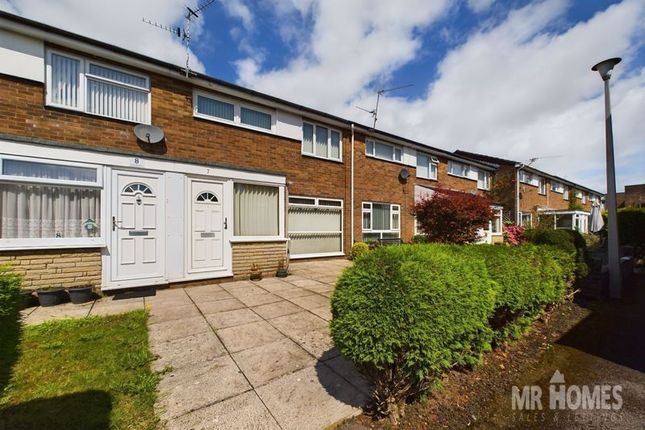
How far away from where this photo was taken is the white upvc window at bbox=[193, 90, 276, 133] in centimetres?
766

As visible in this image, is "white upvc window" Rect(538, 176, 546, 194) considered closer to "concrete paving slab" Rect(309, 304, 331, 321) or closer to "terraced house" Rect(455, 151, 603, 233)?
"terraced house" Rect(455, 151, 603, 233)

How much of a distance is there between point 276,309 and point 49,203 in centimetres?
482

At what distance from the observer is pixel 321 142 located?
10539mm

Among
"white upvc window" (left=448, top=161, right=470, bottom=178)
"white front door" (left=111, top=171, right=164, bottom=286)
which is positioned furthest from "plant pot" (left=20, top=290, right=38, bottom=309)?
"white upvc window" (left=448, top=161, right=470, bottom=178)

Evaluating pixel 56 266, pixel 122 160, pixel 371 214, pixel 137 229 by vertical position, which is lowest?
pixel 56 266

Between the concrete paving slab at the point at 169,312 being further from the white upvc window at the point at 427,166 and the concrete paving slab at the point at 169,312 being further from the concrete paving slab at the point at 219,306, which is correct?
→ the white upvc window at the point at 427,166

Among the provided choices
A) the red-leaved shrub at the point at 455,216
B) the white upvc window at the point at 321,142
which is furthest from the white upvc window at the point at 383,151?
the red-leaved shrub at the point at 455,216

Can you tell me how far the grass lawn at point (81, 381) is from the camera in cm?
214

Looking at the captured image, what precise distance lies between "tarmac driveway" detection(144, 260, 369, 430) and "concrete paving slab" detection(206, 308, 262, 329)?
1 cm

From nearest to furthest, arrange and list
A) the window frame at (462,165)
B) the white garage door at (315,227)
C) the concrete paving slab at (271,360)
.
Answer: the concrete paving slab at (271,360), the white garage door at (315,227), the window frame at (462,165)

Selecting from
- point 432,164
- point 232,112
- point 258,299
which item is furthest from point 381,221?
point 258,299

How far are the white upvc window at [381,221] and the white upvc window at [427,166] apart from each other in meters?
2.96

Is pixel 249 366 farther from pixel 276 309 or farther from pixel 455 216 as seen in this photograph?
pixel 455 216

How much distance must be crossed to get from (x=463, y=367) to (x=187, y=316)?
393 centimetres
